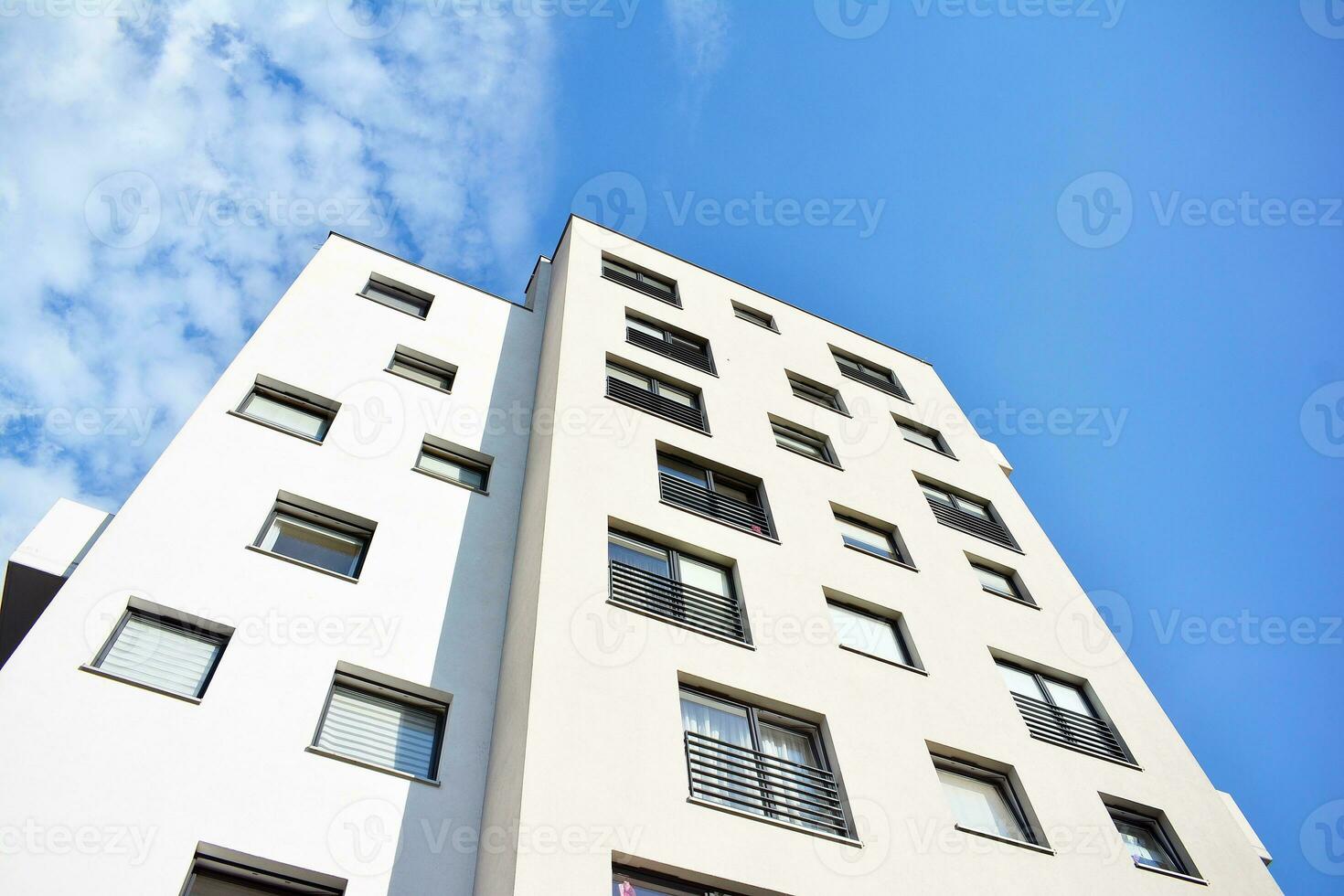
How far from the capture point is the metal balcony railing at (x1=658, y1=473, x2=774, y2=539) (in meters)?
14.4

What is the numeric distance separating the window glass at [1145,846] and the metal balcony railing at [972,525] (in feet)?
21.7

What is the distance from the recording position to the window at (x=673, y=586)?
12.1 metres

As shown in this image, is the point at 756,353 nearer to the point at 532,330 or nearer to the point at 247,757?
the point at 532,330

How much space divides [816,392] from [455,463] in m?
9.66

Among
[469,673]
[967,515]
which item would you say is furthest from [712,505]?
[967,515]

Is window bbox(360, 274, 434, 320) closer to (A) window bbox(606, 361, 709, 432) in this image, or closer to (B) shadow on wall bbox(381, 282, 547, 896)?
(B) shadow on wall bbox(381, 282, 547, 896)

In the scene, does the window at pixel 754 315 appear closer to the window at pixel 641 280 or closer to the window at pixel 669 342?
the window at pixel 641 280

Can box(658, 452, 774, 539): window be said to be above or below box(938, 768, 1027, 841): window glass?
above

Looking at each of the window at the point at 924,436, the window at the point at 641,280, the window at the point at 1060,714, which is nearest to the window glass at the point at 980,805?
the window at the point at 1060,714

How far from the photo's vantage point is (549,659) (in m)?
10.2

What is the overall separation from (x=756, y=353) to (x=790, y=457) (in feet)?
15.0

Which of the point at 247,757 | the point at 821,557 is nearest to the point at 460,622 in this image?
the point at 247,757

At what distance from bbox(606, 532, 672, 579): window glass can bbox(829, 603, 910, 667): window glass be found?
9.12ft

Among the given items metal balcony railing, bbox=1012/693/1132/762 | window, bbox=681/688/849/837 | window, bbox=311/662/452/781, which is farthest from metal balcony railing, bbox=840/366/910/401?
window, bbox=311/662/452/781
